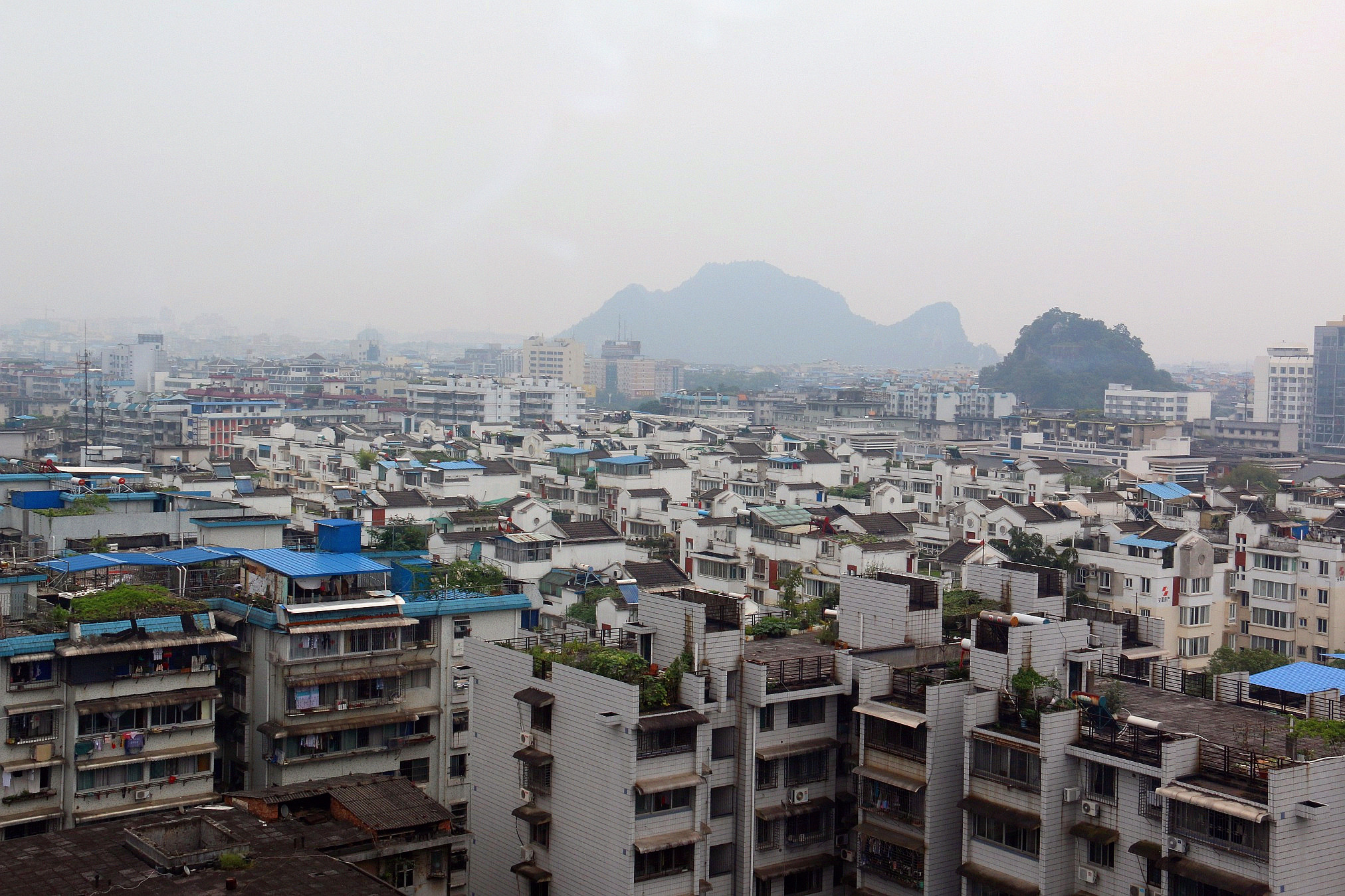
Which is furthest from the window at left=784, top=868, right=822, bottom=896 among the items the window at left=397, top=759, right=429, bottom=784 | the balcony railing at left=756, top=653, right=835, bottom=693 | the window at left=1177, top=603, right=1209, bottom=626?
the window at left=1177, top=603, right=1209, bottom=626

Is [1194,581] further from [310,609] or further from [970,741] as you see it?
[310,609]

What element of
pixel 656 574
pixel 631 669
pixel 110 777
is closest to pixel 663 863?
pixel 631 669

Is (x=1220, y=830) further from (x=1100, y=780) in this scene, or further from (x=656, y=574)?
(x=656, y=574)

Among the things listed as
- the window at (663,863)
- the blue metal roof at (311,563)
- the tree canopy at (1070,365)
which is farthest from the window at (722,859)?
the tree canopy at (1070,365)

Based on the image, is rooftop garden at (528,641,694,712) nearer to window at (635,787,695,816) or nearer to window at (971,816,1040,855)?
window at (635,787,695,816)

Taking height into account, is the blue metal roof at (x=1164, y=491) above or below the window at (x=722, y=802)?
above

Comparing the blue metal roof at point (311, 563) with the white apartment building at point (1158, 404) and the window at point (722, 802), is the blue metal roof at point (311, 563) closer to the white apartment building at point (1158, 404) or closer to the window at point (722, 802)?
the window at point (722, 802)

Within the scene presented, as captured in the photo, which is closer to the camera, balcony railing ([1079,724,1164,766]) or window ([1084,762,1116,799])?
balcony railing ([1079,724,1164,766])
